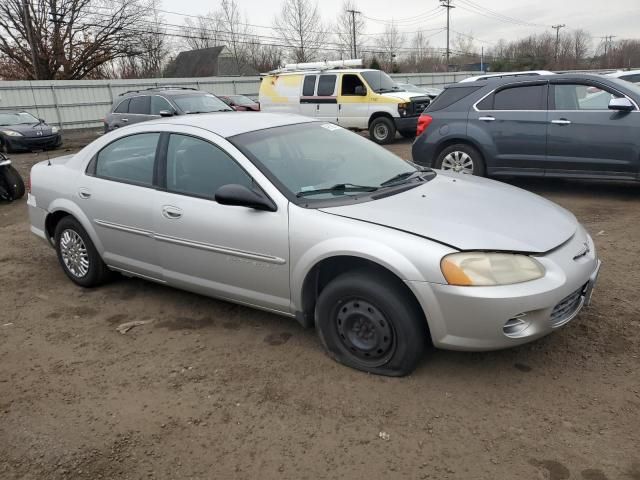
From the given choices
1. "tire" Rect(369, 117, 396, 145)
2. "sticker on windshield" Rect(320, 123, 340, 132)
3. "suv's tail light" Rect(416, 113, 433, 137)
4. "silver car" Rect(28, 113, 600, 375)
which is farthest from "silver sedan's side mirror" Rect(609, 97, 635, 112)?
"tire" Rect(369, 117, 396, 145)

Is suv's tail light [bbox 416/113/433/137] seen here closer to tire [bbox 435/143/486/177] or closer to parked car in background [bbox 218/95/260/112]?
tire [bbox 435/143/486/177]

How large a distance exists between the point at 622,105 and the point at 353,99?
8756 mm

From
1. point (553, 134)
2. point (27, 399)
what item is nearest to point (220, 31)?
point (553, 134)

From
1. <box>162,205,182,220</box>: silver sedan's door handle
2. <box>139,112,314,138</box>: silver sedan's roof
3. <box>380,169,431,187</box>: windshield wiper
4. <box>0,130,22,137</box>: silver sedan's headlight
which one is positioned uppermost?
<box>139,112,314,138</box>: silver sedan's roof

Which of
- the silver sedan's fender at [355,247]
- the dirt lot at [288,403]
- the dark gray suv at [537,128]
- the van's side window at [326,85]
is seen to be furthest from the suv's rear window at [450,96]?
the van's side window at [326,85]

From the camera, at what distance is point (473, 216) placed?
10.6ft

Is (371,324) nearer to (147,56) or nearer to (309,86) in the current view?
(309,86)

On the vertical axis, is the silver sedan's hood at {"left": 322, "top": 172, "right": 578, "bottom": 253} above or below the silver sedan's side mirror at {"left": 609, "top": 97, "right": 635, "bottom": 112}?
below

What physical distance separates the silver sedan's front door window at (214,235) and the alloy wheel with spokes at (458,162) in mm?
4782

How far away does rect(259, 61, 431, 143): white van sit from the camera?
14.2m

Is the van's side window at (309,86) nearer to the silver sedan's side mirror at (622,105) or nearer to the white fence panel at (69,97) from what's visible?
the silver sedan's side mirror at (622,105)

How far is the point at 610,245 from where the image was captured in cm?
529

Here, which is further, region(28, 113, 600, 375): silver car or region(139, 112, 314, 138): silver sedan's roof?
region(139, 112, 314, 138): silver sedan's roof

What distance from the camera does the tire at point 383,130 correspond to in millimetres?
14289
